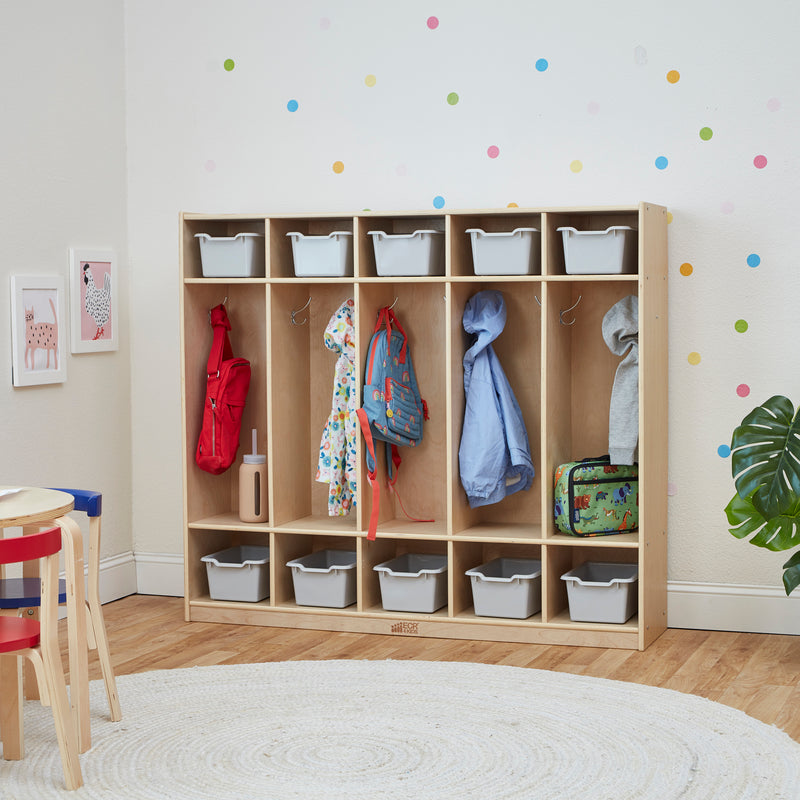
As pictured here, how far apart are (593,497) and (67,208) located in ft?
7.47

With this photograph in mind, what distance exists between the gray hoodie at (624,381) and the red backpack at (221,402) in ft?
4.72

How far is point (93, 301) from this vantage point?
4.52m

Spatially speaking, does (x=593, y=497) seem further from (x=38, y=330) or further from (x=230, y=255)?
(x=38, y=330)

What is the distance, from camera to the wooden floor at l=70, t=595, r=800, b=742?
11.3 ft

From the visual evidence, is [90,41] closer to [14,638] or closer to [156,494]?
[156,494]

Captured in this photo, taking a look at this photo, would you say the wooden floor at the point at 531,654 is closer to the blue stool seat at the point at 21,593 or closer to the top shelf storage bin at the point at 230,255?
the blue stool seat at the point at 21,593

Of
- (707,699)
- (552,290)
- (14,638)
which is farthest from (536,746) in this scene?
(552,290)

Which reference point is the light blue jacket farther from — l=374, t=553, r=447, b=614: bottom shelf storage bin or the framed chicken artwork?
the framed chicken artwork

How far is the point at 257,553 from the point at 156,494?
0.52 m

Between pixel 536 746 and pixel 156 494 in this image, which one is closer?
pixel 536 746

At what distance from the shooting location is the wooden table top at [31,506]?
8.54ft

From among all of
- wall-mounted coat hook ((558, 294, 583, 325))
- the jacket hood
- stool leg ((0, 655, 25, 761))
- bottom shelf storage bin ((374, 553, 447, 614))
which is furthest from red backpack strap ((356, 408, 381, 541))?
stool leg ((0, 655, 25, 761))

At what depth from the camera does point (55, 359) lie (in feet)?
14.1

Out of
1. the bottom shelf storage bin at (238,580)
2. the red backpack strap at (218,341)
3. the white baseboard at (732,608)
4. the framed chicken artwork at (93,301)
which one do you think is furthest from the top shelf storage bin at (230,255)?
the white baseboard at (732,608)
